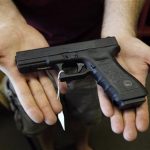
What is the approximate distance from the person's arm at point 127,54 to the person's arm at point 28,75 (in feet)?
0.38

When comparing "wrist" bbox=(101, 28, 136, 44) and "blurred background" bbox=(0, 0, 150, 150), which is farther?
"blurred background" bbox=(0, 0, 150, 150)

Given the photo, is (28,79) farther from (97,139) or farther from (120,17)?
(97,139)

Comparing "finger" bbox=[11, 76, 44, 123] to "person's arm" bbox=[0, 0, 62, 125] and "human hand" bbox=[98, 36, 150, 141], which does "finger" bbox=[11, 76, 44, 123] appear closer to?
"person's arm" bbox=[0, 0, 62, 125]

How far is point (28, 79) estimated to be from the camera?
70cm

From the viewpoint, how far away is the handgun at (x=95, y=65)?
63 centimetres

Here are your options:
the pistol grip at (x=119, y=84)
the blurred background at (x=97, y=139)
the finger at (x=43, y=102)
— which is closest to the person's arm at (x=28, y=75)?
the finger at (x=43, y=102)

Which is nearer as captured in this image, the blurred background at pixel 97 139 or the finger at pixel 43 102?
the finger at pixel 43 102

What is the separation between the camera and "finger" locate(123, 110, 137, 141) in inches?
24.0

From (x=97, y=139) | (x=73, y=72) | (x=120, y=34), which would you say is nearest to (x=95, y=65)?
(x=73, y=72)

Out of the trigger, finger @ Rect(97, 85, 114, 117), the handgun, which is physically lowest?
finger @ Rect(97, 85, 114, 117)

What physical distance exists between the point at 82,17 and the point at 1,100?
1.97 ft

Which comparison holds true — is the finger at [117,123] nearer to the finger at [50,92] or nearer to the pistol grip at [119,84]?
the pistol grip at [119,84]

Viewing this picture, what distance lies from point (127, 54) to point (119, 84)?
14cm

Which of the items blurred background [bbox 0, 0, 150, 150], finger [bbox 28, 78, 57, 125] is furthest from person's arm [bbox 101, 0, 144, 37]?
blurred background [bbox 0, 0, 150, 150]
